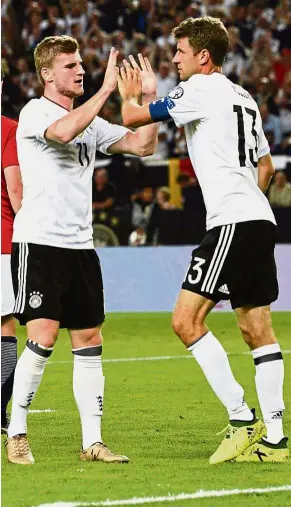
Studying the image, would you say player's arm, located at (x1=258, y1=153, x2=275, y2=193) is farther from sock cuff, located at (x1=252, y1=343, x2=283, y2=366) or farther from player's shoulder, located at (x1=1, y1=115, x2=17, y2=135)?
player's shoulder, located at (x1=1, y1=115, x2=17, y2=135)

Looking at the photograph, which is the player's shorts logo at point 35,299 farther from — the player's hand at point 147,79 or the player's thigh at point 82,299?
the player's hand at point 147,79

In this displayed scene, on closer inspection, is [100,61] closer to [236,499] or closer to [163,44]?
[163,44]

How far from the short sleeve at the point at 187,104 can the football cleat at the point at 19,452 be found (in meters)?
1.81

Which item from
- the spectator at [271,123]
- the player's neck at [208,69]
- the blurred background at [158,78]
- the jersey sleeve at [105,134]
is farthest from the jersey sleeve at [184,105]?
the spectator at [271,123]

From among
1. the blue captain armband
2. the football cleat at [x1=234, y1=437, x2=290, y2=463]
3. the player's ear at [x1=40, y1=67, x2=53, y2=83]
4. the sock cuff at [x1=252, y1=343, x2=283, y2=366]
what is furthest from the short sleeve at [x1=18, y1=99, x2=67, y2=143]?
the football cleat at [x1=234, y1=437, x2=290, y2=463]

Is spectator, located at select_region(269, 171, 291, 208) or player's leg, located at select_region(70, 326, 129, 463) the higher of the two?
player's leg, located at select_region(70, 326, 129, 463)

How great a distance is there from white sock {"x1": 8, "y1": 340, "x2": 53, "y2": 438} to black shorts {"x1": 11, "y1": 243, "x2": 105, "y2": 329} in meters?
0.17

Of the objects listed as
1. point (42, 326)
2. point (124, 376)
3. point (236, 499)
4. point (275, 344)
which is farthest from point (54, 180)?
point (124, 376)

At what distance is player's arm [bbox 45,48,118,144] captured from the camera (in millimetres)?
5965

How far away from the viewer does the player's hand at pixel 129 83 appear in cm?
641

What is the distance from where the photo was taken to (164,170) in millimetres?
17734

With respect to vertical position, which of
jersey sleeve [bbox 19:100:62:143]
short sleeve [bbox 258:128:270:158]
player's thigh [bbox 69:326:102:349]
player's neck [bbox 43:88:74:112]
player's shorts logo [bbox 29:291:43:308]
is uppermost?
player's neck [bbox 43:88:74:112]

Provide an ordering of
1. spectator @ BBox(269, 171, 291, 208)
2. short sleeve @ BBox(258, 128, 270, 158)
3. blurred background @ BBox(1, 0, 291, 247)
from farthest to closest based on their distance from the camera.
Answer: spectator @ BBox(269, 171, 291, 208) < blurred background @ BBox(1, 0, 291, 247) < short sleeve @ BBox(258, 128, 270, 158)

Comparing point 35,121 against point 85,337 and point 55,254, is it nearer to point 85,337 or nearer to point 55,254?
point 55,254
